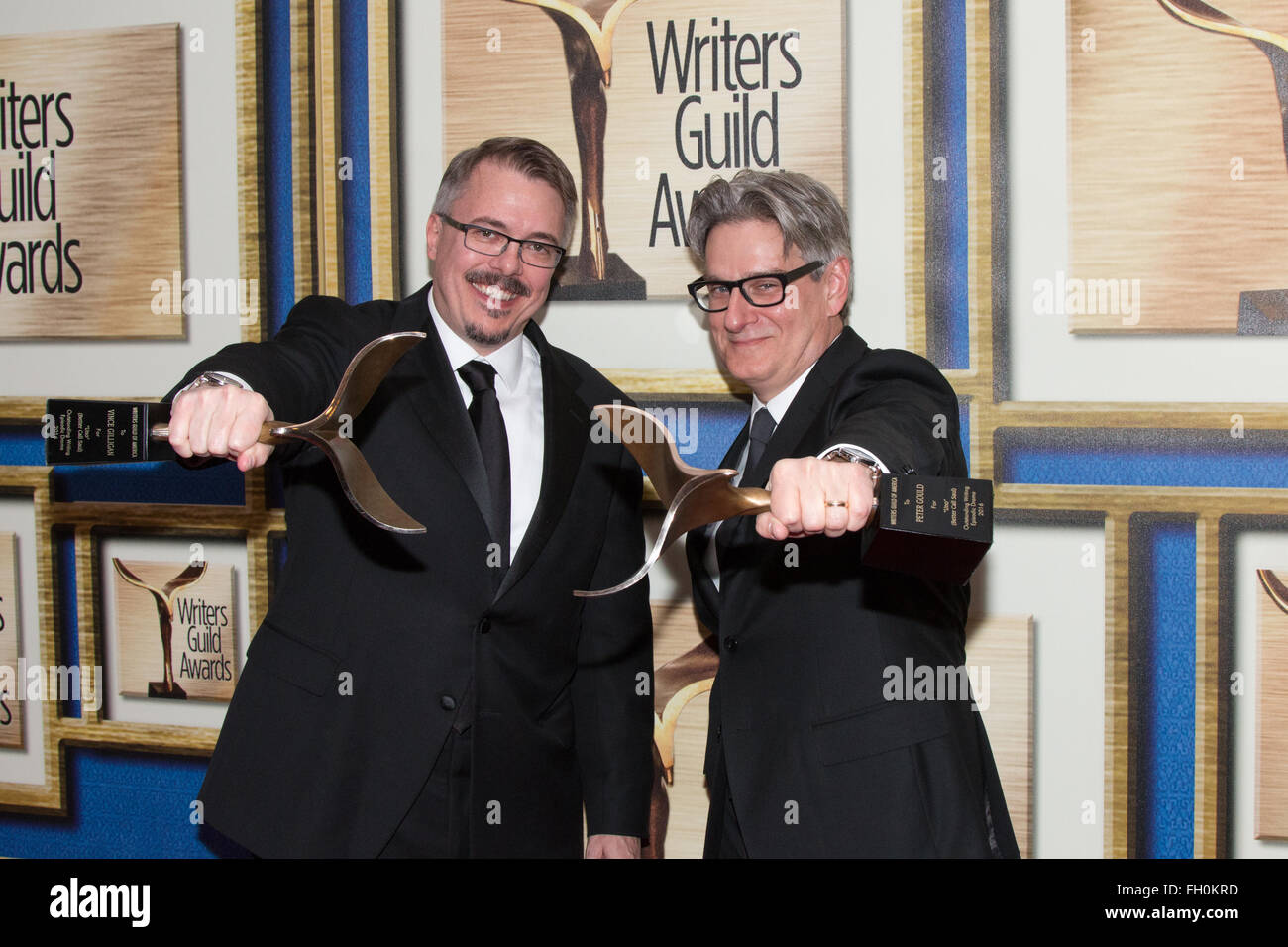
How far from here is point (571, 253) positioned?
2600 millimetres

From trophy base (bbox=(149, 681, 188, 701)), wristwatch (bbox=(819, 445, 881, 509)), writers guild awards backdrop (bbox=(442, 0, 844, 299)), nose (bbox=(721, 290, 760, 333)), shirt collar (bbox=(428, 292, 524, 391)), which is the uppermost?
writers guild awards backdrop (bbox=(442, 0, 844, 299))

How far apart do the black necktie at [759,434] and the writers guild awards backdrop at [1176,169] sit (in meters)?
0.81

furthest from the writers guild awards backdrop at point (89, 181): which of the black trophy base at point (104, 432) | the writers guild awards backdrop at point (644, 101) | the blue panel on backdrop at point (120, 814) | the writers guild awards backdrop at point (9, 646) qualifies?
the black trophy base at point (104, 432)

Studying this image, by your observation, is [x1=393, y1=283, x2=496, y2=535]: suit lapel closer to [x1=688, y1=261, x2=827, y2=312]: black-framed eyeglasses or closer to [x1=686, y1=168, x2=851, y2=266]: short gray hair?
[x1=688, y1=261, x2=827, y2=312]: black-framed eyeglasses

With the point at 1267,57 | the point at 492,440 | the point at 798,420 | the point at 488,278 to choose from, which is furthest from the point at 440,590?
the point at 1267,57

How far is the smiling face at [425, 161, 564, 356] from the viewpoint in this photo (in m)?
2.02

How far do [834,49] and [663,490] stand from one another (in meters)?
1.44

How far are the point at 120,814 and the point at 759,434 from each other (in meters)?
2.04

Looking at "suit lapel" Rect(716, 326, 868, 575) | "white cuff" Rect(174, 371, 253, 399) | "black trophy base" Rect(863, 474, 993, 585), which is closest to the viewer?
"black trophy base" Rect(863, 474, 993, 585)

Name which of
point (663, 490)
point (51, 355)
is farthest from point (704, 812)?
point (51, 355)

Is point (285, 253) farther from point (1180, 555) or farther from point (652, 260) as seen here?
point (1180, 555)

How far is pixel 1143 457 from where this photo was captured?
234 centimetres

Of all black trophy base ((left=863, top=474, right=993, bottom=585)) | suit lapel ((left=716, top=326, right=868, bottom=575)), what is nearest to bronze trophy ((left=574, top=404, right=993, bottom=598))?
black trophy base ((left=863, top=474, right=993, bottom=585))

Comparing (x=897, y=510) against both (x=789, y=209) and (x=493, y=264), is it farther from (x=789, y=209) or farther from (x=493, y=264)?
(x=493, y=264)
